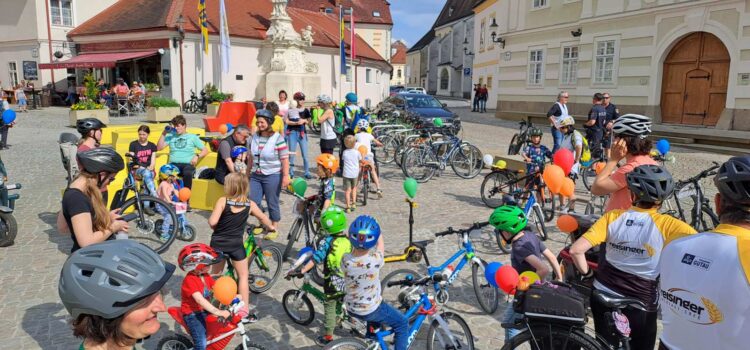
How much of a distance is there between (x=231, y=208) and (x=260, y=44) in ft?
88.7

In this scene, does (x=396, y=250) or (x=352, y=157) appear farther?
(x=352, y=157)

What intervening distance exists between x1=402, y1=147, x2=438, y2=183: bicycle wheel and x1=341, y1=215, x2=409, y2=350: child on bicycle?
8064mm

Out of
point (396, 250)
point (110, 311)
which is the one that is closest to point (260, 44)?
point (396, 250)

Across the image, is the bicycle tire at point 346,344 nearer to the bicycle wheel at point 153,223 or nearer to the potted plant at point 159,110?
the bicycle wheel at point 153,223

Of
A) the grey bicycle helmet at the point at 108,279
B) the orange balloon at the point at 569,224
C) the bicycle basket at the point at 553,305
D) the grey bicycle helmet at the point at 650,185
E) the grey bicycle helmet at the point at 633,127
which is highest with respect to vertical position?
the grey bicycle helmet at the point at 633,127

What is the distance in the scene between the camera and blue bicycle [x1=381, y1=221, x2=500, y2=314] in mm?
4520

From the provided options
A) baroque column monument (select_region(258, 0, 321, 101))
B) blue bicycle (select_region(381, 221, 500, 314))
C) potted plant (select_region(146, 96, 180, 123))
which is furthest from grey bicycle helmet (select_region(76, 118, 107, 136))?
baroque column monument (select_region(258, 0, 321, 101))

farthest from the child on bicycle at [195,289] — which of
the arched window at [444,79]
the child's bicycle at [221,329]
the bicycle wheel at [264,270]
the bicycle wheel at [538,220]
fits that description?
the arched window at [444,79]

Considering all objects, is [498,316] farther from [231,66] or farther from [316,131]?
[231,66]

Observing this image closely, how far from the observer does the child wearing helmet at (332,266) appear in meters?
4.34

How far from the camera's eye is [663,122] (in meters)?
19.0

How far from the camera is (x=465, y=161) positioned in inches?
482

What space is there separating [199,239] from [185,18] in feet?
76.4

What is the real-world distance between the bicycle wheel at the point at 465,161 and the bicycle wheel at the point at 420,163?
55 cm
